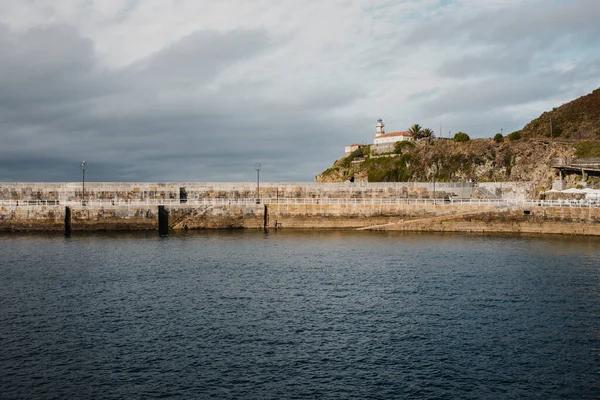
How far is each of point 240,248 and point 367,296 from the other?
2532 cm

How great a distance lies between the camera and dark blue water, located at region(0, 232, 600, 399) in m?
20.7

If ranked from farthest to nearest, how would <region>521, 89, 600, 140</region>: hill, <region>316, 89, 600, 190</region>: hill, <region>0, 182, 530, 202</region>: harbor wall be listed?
<region>521, 89, 600, 140</region>: hill → <region>316, 89, 600, 190</region>: hill → <region>0, 182, 530, 202</region>: harbor wall

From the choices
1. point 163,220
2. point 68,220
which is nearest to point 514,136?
point 163,220

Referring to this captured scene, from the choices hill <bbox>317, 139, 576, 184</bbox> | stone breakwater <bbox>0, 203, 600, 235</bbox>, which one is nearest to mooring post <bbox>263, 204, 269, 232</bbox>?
stone breakwater <bbox>0, 203, 600, 235</bbox>

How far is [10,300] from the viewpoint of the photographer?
3316cm

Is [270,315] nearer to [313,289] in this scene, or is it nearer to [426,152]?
[313,289]

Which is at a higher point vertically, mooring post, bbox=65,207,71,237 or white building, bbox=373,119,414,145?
white building, bbox=373,119,414,145

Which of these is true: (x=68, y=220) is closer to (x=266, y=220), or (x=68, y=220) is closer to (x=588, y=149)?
(x=266, y=220)

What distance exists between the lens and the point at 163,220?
77375mm

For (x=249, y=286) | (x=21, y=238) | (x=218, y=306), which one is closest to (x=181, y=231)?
(x=21, y=238)

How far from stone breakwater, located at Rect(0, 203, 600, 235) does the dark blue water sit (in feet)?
70.1

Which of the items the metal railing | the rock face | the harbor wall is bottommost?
the metal railing

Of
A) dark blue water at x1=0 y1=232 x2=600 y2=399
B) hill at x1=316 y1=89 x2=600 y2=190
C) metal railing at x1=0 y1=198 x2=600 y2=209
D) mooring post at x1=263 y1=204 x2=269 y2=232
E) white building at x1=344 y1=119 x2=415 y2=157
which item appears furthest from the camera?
white building at x1=344 y1=119 x2=415 y2=157

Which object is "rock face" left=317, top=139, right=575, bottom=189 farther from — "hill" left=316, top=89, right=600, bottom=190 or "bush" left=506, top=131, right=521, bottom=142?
"bush" left=506, top=131, right=521, bottom=142
